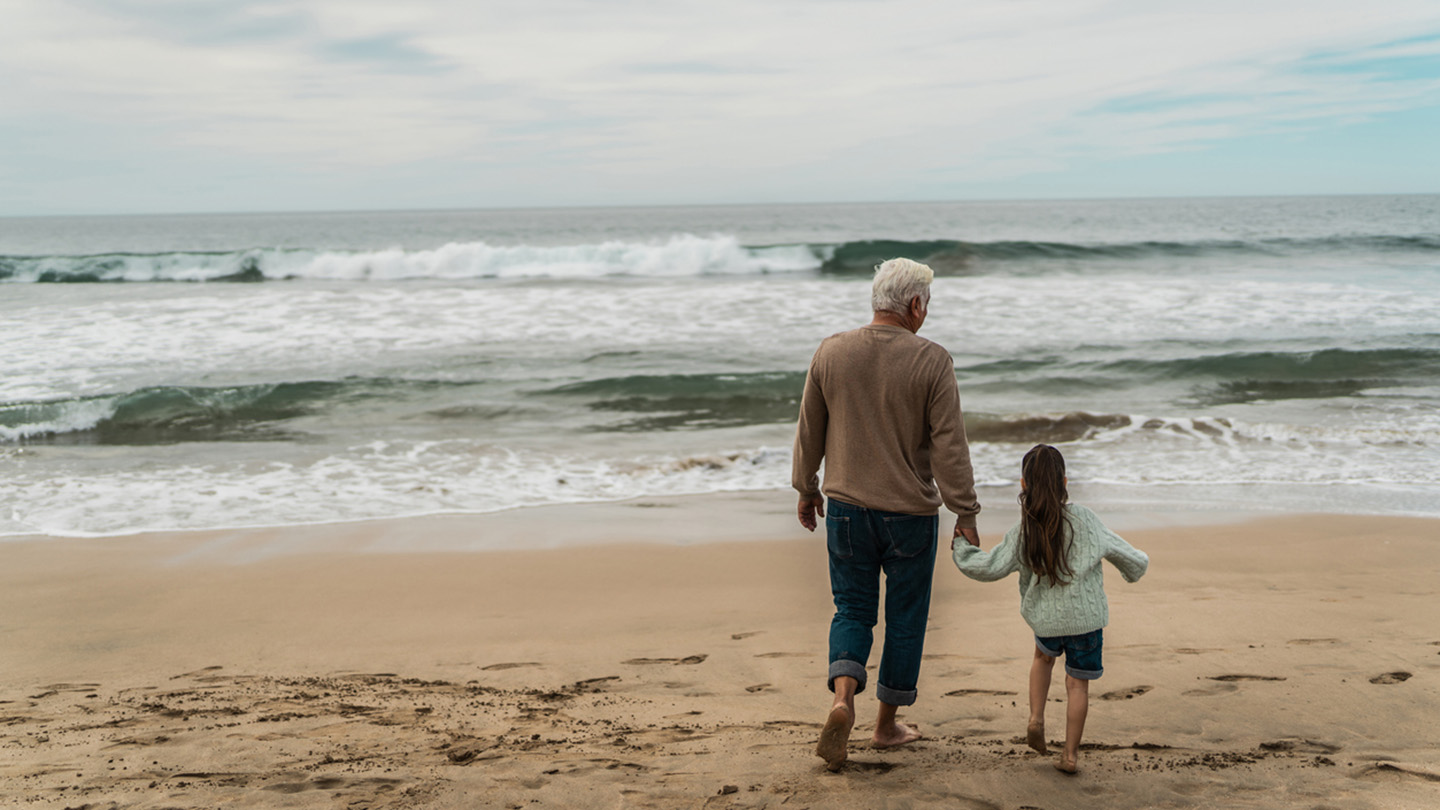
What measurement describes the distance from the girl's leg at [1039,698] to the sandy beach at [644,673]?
0.33 feet

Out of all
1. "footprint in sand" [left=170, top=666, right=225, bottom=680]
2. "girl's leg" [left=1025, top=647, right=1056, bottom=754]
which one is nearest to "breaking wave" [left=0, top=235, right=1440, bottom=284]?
"footprint in sand" [left=170, top=666, right=225, bottom=680]

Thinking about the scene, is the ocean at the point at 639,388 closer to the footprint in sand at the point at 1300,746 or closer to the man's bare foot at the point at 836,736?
the footprint in sand at the point at 1300,746

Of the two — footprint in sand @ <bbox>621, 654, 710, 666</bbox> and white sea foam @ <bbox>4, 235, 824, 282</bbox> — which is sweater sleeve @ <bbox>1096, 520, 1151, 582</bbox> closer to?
footprint in sand @ <bbox>621, 654, 710, 666</bbox>

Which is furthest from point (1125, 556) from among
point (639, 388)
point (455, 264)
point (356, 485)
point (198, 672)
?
point (455, 264)

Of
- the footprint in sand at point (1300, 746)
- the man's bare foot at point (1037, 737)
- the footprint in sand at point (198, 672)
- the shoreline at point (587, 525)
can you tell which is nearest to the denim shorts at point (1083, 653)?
the man's bare foot at point (1037, 737)

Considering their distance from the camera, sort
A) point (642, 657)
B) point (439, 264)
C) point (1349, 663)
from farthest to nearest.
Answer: point (439, 264), point (642, 657), point (1349, 663)

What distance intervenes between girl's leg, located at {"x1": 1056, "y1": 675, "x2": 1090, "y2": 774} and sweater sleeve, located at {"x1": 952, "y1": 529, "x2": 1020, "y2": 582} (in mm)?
446

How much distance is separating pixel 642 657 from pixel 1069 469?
553 cm

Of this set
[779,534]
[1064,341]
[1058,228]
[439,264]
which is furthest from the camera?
[1058,228]

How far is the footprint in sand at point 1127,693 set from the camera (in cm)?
374

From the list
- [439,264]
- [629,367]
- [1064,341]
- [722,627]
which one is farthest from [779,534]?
[439,264]

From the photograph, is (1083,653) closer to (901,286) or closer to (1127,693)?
(1127,693)

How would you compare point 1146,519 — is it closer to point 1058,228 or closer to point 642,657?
point 642,657

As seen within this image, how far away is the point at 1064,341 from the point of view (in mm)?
15766
